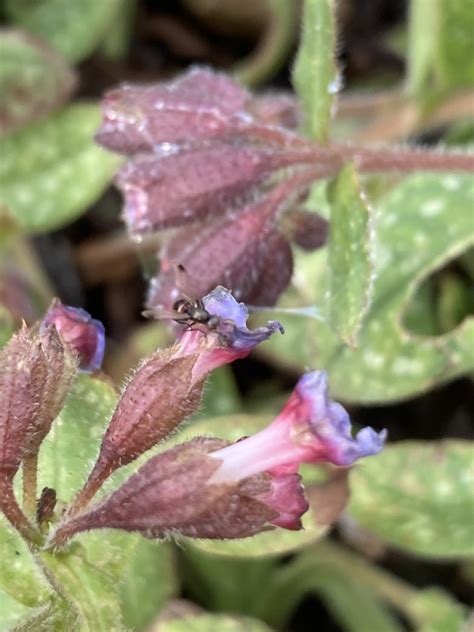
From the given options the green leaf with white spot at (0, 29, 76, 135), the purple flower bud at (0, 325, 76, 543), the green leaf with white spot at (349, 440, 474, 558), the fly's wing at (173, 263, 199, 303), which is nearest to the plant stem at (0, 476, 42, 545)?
the purple flower bud at (0, 325, 76, 543)

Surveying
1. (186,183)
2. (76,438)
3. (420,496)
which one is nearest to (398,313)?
(420,496)

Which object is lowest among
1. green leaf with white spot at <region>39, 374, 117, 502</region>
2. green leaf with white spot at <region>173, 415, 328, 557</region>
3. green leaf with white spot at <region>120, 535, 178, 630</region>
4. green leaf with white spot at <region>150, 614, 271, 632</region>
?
green leaf with white spot at <region>120, 535, 178, 630</region>

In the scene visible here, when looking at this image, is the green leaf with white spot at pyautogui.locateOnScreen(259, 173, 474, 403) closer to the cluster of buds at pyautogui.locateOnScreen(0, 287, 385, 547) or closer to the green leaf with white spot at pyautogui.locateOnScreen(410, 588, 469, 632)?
the green leaf with white spot at pyautogui.locateOnScreen(410, 588, 469, 632)

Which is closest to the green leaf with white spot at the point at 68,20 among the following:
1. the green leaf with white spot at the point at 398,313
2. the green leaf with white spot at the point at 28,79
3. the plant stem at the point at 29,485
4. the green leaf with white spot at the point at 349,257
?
the green leaf with white spot at the point at 28,79

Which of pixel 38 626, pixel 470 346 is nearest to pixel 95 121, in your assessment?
pixel 470 346

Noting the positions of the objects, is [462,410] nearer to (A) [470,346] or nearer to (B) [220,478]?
(A) [470,346]

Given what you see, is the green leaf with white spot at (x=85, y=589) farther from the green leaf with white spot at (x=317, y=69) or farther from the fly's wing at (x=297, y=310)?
the green leaf with white spot at (x=317, y=69)

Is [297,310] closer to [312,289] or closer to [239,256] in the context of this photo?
[239,256]
